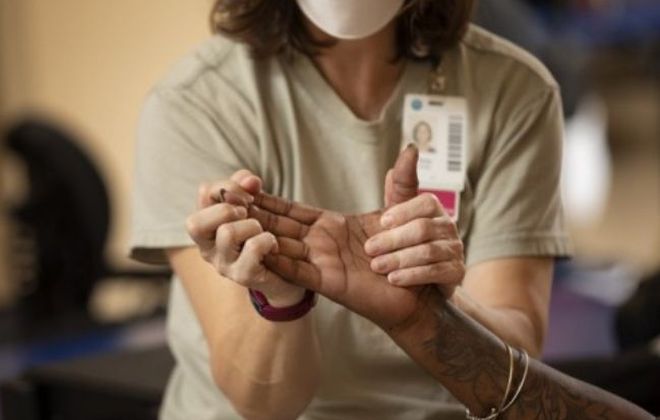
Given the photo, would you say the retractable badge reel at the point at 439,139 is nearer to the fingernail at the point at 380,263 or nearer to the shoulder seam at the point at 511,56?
the shoulder seam at the point at 511,56

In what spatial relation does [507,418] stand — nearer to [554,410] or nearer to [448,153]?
[554,410]

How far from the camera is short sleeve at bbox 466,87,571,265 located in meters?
1.42

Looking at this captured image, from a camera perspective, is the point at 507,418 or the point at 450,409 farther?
the point at 450,409

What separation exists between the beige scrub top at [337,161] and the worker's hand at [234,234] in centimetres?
24

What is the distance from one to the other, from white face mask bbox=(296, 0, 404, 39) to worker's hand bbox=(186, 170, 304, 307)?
0.91ft

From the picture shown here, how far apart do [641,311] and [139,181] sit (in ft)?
3.41

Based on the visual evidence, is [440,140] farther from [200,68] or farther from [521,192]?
[200,68]

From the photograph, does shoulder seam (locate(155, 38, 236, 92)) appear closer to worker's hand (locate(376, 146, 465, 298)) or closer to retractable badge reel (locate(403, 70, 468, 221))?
retractable badge reel (locate(403, 70, 468, 221))

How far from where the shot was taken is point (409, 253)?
1138mm

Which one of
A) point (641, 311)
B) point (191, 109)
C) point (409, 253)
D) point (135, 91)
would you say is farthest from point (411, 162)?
point (135, 91)

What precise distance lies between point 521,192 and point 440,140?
118mm

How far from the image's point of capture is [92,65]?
13.6ft

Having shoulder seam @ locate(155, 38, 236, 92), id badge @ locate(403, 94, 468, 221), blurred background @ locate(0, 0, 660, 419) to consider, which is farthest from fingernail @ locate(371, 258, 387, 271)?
blurred background @ locate(0, 0, 660, 419)

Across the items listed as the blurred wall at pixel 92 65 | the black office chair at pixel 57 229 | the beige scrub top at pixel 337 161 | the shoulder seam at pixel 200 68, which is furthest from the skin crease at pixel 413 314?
the blurred wall at pixel 92 65
